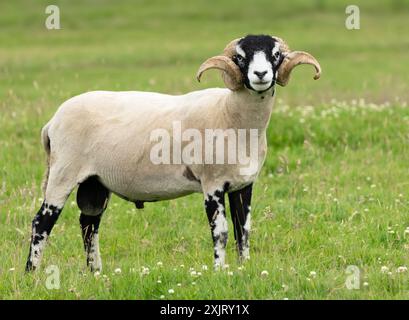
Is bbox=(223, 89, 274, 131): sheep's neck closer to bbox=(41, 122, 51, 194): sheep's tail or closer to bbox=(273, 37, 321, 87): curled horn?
bbox=(273, 37, 321, 87): curled horn

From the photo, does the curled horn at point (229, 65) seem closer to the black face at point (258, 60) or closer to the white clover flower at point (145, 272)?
the black face at point (258, 60)

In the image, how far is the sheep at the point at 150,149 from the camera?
832cm

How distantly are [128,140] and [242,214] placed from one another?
1384 millimetres

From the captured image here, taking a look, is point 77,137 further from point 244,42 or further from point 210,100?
point 244,42

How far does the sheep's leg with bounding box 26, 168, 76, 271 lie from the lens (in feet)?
29.0

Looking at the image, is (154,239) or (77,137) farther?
(154,239)

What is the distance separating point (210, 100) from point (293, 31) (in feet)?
114

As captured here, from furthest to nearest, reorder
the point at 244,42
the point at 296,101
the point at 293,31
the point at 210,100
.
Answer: the point at 293,31, the point at 296,101, the point at 210,100, the point at 244,42

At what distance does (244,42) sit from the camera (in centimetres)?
795

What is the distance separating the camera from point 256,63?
306 inches

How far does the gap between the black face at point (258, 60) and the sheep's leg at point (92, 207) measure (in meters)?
2.14
